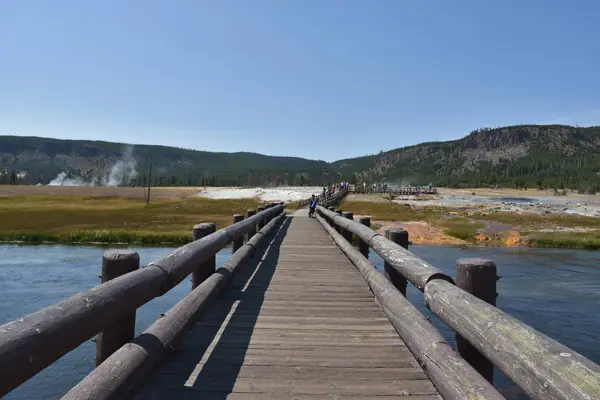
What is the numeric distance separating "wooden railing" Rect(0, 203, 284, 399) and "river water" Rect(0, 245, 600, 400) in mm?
Answer: 5273

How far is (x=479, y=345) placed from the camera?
8.57 ft

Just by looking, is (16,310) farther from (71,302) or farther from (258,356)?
(71,302)

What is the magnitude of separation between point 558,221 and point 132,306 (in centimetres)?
4738

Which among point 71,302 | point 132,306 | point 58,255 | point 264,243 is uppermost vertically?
point 71,302

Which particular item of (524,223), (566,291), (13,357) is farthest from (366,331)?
(524,223)

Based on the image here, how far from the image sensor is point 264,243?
13.1 meters

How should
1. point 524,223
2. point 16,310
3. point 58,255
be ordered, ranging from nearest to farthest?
point 16,310 → point 58,255 → point 524,223

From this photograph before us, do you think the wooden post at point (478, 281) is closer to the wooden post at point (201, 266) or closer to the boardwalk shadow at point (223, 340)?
the boardwalk shadow at point (223, 340)

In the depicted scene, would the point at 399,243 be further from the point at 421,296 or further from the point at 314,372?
the point at 421,296

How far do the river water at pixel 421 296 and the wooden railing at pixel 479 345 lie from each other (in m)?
5.64

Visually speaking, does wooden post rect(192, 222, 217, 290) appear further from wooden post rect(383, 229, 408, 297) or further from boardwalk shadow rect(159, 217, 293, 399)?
wooden post rect(383, 229, 408, 297)

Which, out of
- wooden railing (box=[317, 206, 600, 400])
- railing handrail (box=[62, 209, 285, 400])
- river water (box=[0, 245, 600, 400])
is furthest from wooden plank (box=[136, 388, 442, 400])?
river water (box=[0, 245, 600, 400])

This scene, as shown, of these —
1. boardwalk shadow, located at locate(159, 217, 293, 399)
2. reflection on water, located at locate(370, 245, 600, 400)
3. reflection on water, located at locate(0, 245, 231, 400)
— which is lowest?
reflection on water, located at locate(0, 245, 231, 400)

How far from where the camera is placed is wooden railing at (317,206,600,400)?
184 cm
